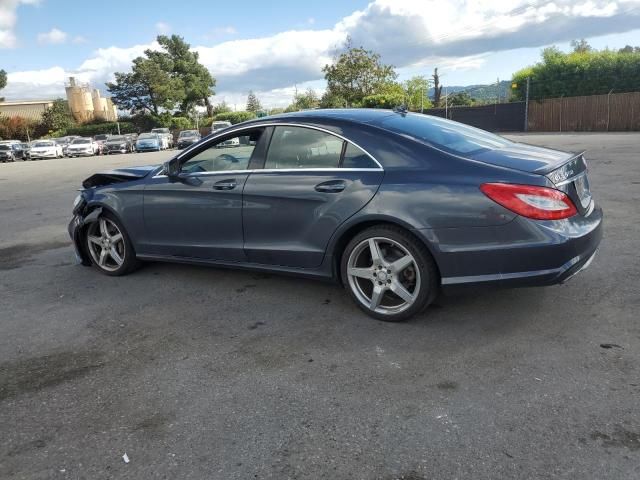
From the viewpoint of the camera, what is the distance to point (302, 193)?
13.9 feet

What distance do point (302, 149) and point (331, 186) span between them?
480mm

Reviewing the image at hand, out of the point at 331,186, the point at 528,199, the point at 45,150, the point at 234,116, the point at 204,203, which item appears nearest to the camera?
the point at 528,199

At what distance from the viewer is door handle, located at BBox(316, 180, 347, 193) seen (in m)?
4.04

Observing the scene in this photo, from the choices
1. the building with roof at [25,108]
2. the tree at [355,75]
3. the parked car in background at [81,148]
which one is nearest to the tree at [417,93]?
the tree at [355,75]

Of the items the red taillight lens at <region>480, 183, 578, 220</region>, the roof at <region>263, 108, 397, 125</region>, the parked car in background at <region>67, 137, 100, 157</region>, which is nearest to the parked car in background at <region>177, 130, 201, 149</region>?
the parked car in background at <region>67, 137, 100, 157</region>

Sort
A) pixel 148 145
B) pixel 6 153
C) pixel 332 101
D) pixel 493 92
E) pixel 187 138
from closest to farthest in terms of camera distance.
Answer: pixel 148 145
pixel 6 153
pixel 187 138
pixel 332 101
pixel 493 92

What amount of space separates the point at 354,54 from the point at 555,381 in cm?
4713

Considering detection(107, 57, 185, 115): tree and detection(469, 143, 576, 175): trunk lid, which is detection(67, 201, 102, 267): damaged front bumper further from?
detection(107, 57, 185, 115): tree

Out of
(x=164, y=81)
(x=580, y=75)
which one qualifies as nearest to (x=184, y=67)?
(x=164, y=81)

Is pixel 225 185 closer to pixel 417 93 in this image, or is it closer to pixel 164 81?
pixel 417 93

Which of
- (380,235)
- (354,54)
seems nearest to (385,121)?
(380,235)

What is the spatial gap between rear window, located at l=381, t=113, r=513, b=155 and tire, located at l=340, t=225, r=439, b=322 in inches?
28.3

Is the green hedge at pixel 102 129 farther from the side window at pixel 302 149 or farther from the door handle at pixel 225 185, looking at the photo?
the side window at pixel 302 149

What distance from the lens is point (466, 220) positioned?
3.59 m
